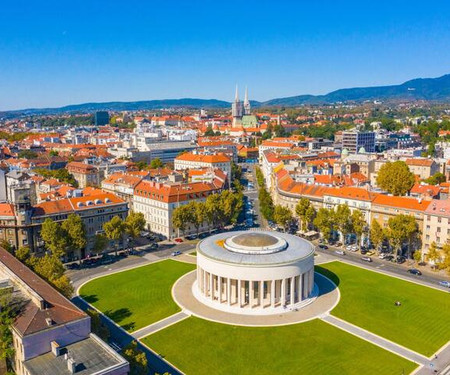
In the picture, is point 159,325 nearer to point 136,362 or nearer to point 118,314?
point 118,314

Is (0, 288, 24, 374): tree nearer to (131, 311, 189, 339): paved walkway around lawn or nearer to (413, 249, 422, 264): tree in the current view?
(131, 311, 189, 339): paved walkway around lawn

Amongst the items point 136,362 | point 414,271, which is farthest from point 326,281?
point 136,362

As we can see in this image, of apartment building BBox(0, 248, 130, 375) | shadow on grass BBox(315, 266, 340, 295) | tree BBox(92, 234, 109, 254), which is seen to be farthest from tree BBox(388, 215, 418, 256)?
apartment building BBox(0, 248, 130, 375)

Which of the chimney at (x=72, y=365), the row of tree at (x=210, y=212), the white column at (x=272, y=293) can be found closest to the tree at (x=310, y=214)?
the row of tree at (x=210, y=212)

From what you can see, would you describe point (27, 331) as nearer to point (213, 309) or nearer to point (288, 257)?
point (213, 309)

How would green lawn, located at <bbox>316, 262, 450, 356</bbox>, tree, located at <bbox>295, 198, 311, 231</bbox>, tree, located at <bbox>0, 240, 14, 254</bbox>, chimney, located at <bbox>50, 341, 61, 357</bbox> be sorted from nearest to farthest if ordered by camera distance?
chimney, located at <bbox>50, 341, 61, 357</bbox> → green lawn, located at <bbox>316, 262, 450, 356</bbox> → tree, located at <bbox>0, 240, 14, 254</bbox> → tree, located at <bbox>295, 198, 311, 231</bbox>
